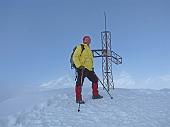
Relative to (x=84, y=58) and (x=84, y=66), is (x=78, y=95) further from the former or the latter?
(x=84, y=58)

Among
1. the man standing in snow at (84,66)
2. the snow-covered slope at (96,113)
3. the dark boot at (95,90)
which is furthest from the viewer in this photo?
the dark boot at (95,90)

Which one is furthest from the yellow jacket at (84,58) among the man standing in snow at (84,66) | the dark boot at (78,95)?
the dark boot at (78,95)

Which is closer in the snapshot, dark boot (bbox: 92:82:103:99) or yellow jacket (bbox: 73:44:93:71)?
yellow jacket (bbox: 73:44:93:71)

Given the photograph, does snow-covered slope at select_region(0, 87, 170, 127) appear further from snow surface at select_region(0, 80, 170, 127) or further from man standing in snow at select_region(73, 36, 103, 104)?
man standing in snow at select_region(73, 36, 103, 104)

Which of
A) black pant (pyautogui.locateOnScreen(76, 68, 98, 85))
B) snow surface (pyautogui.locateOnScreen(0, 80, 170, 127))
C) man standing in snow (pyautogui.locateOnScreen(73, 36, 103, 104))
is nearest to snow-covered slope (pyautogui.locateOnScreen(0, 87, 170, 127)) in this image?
snow surface (pyautogui.locateOnScreen(0, 80, 170, 127))

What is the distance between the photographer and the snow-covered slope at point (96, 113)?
10961mm

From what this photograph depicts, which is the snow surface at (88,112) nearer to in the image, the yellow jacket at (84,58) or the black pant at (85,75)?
the black pant at (85,75)

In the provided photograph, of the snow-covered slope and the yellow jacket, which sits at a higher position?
the yellow jacket

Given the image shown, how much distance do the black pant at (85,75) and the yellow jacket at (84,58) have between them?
157 mm

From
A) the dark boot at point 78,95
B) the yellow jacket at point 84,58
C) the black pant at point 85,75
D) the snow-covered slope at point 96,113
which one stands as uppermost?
the yellow jacket at point 84,58

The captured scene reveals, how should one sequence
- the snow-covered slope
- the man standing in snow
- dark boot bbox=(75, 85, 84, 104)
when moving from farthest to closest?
the man standing in snow
dark boot bbox=(75, 85, 84, 104)
the snow-covered slope

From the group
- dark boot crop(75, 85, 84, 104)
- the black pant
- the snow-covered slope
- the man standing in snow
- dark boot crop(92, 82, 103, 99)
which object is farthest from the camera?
dark boot crop(92, 82, 103, 99)

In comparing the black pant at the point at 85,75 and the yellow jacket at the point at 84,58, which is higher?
the yellow jacket at the point at 84,58

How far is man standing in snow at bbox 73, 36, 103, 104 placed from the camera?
1359 centimetres
